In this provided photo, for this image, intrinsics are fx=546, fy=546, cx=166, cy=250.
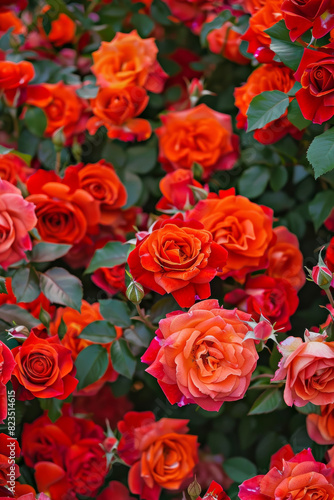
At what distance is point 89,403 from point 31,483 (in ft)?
0.54

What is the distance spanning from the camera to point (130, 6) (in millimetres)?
1093

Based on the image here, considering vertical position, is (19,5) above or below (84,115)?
above

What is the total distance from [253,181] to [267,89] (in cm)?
16

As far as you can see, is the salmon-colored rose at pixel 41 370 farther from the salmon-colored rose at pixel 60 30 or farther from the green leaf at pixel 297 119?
the salmon-colored rose at pixel 60 30

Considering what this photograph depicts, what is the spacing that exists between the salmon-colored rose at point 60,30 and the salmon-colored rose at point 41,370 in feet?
2.10

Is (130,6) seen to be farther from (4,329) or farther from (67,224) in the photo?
(4,329)

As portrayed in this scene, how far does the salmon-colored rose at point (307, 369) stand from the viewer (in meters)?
0.61

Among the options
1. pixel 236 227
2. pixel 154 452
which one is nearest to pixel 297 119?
pixel 236 227

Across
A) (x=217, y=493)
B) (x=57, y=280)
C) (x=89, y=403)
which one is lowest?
(x=89, y=403)

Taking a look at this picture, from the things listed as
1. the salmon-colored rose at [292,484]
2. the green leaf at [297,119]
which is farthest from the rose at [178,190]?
the salmon-colored rose at [292,484]

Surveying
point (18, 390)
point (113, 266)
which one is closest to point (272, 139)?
point (113, 266)

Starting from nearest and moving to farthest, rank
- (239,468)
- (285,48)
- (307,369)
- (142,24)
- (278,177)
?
(307,369)
(285,48)
(239,468)
(278,177)
(142,24)

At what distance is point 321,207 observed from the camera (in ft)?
2.91

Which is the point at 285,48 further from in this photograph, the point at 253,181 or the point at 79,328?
the point at 79,328
